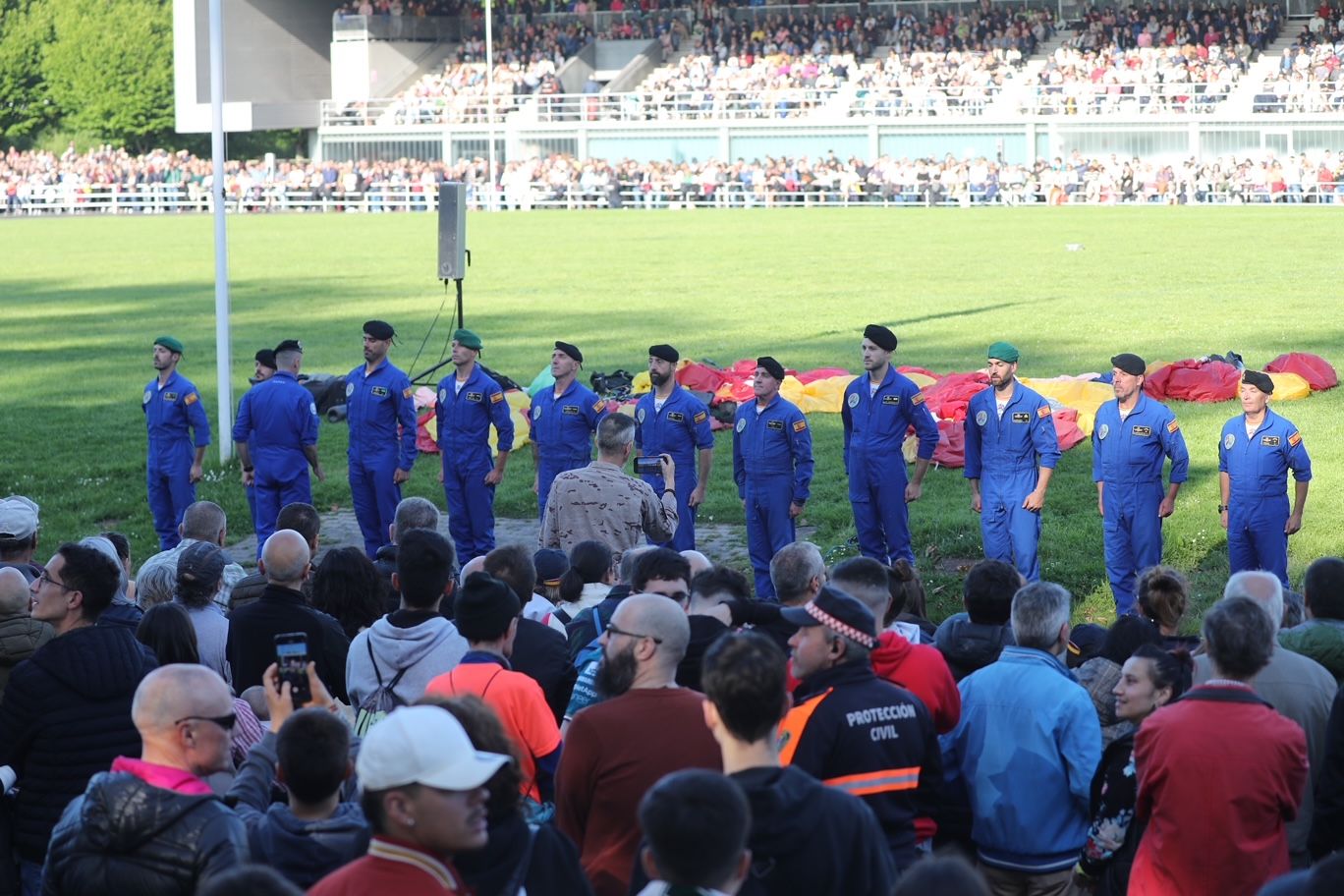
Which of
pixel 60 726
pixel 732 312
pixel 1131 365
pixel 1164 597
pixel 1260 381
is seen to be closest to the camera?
pixel 60 726

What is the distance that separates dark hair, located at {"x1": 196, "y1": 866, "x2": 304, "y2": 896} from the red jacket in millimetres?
2724

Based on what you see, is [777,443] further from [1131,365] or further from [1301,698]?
[1301,698]

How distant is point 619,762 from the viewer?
466 centimetres

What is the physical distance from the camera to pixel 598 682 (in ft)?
16.6

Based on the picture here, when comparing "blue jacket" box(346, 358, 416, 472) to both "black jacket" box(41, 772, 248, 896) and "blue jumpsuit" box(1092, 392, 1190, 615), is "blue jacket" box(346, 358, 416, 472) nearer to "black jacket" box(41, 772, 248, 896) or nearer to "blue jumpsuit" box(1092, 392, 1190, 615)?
"blue jumpsuit" box(1092, 392, 1190, 615)

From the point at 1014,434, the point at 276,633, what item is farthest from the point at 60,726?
the point at 1014,434

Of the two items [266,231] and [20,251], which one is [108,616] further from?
[266,231]

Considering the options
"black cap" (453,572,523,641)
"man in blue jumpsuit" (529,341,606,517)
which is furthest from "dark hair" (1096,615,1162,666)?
"man in blue jumpsuit" (529,341,606,517)

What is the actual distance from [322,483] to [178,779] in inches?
464

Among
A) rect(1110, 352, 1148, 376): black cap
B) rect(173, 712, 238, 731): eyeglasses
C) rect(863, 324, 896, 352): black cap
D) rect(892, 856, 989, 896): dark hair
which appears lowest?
rect(173, 712, 238, 731): eyeglasses

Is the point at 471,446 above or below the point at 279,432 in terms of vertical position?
below

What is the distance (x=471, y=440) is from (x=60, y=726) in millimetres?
7963

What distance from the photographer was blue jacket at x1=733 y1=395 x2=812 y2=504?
12.1 meters

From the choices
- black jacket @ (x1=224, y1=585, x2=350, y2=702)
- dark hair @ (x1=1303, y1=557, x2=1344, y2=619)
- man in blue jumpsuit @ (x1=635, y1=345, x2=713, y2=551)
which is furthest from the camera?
man in blue jumpsuit @ (x1=635, y1=345, x2=713, y2=551)
